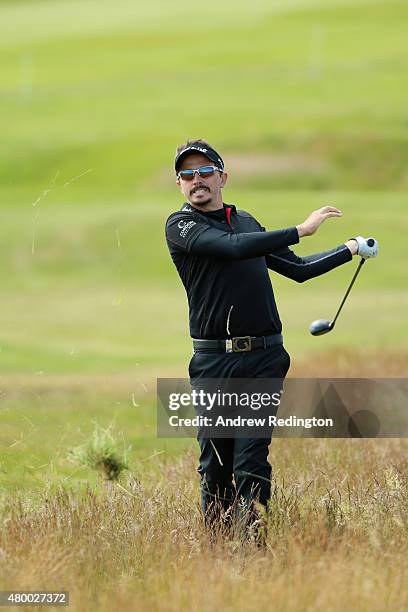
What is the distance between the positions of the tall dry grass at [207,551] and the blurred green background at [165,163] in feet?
3.60

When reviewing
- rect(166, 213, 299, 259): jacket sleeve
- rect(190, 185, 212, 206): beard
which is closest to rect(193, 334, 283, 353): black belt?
rect(166, 213, 299, 259): jacket sleeve

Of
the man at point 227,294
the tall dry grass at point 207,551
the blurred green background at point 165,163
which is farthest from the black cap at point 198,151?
the tall dry grass at point 207,551

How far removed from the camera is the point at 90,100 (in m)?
57.4

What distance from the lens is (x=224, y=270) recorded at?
6.91m

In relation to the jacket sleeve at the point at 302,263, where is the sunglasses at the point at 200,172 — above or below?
above

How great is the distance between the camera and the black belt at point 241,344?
686cm

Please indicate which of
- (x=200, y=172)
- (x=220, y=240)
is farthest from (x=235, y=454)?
(x=200, y=172)

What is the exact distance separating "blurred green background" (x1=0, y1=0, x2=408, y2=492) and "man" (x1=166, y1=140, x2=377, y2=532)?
2.87 ft

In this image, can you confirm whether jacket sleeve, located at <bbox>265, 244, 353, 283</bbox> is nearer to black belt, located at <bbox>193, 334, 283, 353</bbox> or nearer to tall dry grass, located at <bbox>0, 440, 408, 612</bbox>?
black belt, located at <bbox>193, 334, 283, 353</bbox>

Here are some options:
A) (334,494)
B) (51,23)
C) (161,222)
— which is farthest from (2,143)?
(334,494)

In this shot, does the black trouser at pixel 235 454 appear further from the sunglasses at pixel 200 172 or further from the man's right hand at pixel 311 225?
the sunglasses at pixel 200 172

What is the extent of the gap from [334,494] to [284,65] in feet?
191

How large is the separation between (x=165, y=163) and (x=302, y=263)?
38.3 metres

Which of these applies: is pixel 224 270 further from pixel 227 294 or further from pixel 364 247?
pixel 364 247
